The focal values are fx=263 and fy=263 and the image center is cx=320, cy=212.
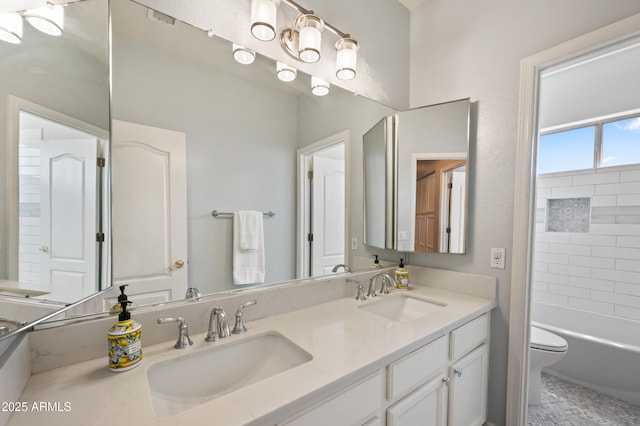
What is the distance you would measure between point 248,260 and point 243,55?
914mm

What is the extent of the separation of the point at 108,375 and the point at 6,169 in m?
0.58

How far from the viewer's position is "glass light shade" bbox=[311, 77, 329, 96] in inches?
55.3

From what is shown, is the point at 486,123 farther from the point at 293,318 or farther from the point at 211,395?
the point at 211,395

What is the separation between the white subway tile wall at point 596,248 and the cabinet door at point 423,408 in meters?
1.79

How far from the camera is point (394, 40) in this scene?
181 centimetres

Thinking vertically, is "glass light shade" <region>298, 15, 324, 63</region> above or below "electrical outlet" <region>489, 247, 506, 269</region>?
above

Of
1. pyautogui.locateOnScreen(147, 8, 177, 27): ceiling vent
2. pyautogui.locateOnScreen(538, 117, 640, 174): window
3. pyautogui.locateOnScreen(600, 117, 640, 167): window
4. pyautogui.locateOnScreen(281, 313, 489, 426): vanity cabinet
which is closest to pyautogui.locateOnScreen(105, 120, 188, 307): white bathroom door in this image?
pyautogui.locateOnScreen(147, 8, 177, 27): ceiling vent

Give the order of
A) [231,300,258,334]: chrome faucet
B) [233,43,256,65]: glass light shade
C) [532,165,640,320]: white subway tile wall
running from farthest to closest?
[532,165,640,320]: white subway tile wall
[233,43,256,65]: glass light shade
[231,300,258,334]: chrome faucet

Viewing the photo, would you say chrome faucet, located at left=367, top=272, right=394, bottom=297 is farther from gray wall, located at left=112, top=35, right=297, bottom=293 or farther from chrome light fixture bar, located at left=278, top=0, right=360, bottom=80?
chrome light fixture bar, located at left=278, top=0, right=360, bottom=80

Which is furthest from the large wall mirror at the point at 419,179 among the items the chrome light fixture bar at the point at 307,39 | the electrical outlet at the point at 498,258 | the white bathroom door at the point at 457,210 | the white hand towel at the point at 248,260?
the white hand towel at the point at 248,260

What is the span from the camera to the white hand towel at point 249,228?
1.19m

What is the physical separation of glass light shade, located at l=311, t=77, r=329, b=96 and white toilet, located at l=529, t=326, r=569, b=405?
212 cm

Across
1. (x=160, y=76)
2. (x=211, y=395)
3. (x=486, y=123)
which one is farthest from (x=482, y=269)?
(x=160, y=76)

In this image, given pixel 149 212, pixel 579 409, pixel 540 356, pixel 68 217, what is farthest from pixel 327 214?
pixel 579 409
